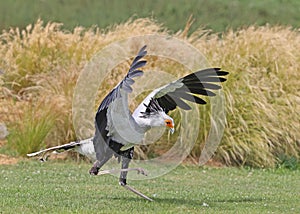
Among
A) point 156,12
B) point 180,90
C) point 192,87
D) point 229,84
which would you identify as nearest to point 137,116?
point 180,90

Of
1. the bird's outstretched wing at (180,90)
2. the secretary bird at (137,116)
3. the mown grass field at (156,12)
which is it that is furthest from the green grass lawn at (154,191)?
the mown grass field at (156,12)

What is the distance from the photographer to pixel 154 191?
8836mm

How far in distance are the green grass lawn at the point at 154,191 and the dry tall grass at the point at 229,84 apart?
1.74 feet

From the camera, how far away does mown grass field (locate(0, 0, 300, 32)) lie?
22.0 m

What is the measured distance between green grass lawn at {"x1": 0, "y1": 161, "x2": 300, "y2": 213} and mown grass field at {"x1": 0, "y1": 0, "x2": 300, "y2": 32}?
10843 millimetres

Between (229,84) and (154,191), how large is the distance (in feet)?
11.8

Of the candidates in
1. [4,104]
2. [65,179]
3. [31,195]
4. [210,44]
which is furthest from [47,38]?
[31,195]

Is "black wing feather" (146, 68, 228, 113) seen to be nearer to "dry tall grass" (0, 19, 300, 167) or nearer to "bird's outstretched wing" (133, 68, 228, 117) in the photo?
"bird's outstretched wing" (133, 68, 228, 117)

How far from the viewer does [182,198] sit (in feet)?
26.9

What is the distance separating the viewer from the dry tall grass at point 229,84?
37.8 ft

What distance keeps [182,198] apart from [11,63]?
6.34 m

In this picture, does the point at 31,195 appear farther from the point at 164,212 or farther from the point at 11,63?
the point at 11,63

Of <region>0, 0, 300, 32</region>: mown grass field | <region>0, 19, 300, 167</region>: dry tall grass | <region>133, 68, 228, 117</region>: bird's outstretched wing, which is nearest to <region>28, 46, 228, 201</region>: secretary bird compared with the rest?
<region>133, 68, 228, 117</region>: bird's outstretched wing

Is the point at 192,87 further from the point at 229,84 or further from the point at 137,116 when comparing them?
the point at 229,84
